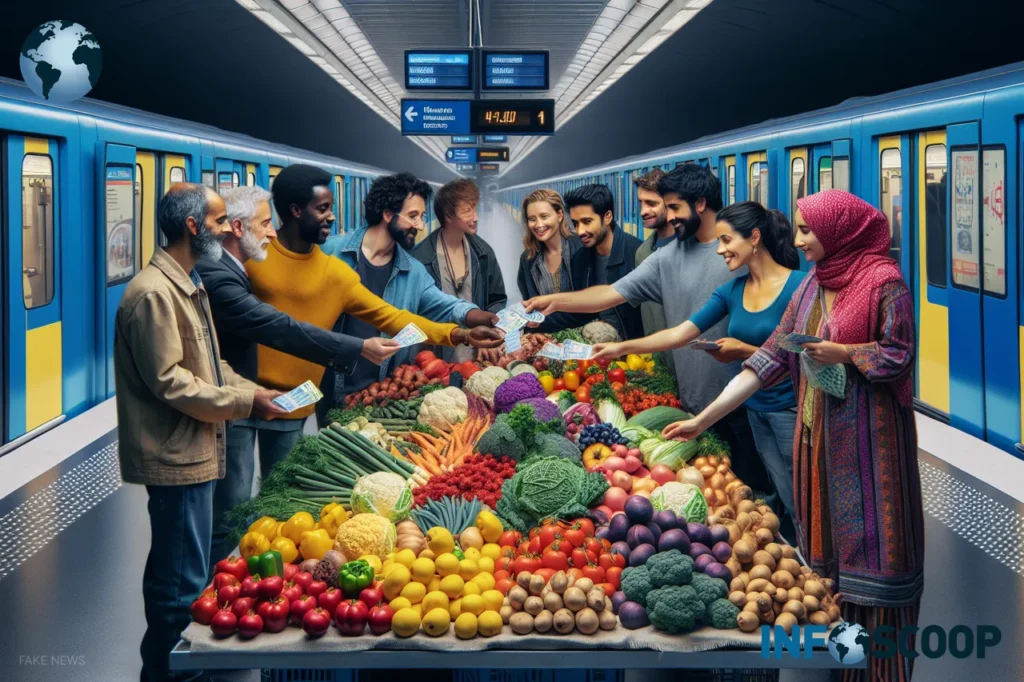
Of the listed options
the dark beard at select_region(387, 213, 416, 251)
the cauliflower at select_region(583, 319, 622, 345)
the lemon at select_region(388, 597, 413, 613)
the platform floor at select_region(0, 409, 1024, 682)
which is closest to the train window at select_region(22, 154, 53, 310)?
the platform floor at select_region(0, 409, 1024, 682)

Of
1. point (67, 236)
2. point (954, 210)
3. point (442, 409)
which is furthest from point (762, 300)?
point (67, 236)

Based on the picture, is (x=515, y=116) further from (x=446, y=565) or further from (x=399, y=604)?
(x=399, y=604)

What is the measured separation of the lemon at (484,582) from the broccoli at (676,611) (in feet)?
1.75

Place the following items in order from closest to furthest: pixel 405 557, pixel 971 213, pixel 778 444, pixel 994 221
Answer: pixel 405 557
pixel 778 444
pixel 994 221
pixel 971 213

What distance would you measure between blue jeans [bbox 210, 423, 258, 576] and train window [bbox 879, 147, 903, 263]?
587 centimetres

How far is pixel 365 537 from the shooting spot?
13.6 ft

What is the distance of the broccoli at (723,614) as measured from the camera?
3.60m

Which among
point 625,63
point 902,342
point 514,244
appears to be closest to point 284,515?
point 902,342

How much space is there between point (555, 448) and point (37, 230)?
5129mm

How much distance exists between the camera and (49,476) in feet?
26.1

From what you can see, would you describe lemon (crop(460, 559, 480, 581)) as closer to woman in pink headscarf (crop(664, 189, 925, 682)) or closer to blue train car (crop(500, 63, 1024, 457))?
woman in pink headscarf (crop(664, 189, 925, 682))

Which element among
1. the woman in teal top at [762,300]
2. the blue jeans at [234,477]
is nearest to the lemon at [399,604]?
the blue jeans at [234,477]

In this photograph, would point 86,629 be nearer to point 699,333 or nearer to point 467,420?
point 467,420

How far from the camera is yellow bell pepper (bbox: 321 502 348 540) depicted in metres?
4.46
